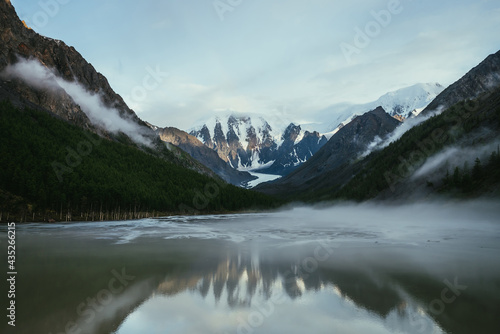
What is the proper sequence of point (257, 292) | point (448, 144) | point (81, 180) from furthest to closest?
point (448, 144) → point (81, 180) → point (257, 292)

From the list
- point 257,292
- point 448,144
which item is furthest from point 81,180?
point 448,144

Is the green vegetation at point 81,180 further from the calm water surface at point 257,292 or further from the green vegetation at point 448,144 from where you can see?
the calm water surface at point 257,292

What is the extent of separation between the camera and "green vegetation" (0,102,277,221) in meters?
95.4

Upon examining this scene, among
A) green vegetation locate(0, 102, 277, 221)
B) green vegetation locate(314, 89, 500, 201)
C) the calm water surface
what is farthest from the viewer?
green vegetation locate(0, 102, 277, 221)

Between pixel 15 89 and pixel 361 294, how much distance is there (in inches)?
9097

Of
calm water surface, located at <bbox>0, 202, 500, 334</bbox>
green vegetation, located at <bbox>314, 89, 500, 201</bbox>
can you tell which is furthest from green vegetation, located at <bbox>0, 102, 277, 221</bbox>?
calm water surface, located at <bbox>0, 202, 500, 334</bbox>

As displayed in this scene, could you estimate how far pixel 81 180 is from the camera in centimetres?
11494

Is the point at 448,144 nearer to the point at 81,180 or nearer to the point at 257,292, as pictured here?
the point at 257,292

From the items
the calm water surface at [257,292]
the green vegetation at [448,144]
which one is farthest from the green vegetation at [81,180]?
the calm water surface at [257,292]

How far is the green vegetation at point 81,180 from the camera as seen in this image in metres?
95.4

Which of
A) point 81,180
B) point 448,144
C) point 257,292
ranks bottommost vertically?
point 257,292

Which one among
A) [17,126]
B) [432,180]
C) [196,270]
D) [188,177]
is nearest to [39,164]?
[17,126]

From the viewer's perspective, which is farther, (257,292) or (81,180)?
(81,180)

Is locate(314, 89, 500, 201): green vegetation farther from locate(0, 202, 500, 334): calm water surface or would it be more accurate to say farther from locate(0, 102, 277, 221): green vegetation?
locate(0, 102, 277, 221): green vegetation
